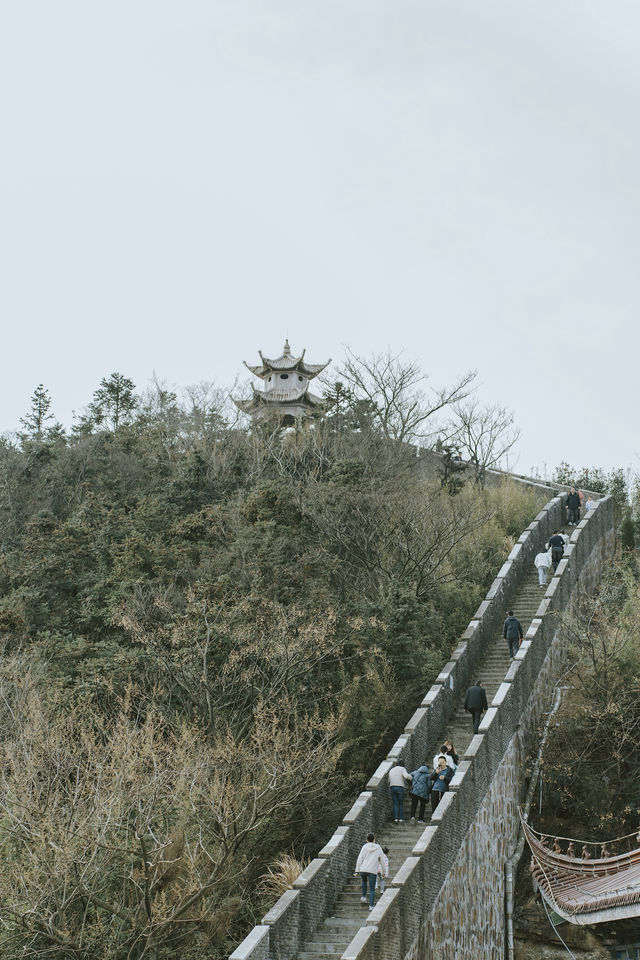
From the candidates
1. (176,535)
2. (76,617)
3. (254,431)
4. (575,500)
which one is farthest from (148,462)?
(575,500)

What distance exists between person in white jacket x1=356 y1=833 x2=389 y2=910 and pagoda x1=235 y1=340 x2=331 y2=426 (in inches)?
1108

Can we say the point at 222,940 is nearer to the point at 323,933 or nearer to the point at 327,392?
the point at 323,933

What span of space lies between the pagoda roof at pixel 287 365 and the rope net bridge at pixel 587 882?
29475mm

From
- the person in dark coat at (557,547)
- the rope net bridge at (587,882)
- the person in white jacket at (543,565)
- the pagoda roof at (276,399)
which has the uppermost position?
the pagoda roof at (276,399)

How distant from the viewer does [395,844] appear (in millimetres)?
14562

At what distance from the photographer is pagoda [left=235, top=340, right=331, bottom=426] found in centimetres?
4203

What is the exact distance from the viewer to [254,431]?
34531 mm

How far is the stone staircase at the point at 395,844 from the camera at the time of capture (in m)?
12.5

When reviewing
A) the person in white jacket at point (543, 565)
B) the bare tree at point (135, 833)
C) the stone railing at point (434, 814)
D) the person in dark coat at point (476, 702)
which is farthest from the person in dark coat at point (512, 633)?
the bare tree at point (135, 833)

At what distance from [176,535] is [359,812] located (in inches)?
517

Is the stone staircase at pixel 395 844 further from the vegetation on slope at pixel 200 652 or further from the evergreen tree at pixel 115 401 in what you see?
the evergreen tree at pixel 115 401

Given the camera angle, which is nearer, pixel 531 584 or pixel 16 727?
pixel 16 727

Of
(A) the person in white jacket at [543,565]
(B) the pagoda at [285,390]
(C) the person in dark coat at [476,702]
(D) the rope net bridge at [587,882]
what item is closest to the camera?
(D) the rope net bridge at [587,882]

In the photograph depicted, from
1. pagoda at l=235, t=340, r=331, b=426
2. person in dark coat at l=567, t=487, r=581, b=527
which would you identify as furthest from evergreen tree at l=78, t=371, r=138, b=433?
person in dark coat at l=567, t=487, r=581, b=527
